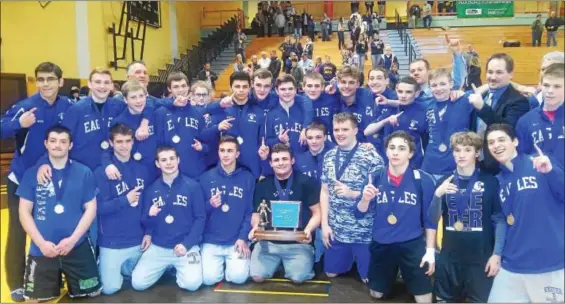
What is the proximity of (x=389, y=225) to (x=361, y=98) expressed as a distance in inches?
69.0

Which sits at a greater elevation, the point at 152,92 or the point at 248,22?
the point at 248,22

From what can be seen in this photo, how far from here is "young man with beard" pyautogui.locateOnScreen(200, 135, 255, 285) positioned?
4.22m

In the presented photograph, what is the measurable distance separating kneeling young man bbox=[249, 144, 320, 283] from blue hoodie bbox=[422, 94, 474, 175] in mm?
1155

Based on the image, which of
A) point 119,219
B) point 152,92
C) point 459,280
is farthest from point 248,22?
point 459,280

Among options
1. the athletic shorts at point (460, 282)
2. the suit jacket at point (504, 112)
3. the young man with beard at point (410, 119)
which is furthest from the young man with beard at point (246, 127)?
→ the suit jacket at point (504, 112)

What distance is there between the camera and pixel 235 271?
4141 millimetres

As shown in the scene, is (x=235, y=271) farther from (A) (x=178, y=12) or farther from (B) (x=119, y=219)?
(A) (x=178, y=12)

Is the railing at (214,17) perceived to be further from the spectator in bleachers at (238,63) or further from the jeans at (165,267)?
the jeans at (165,267)

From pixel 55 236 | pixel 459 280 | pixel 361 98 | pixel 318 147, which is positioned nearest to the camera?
pixel 459 280

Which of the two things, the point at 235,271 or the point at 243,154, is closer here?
the point at 235,271

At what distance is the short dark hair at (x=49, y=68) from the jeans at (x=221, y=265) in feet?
6.81

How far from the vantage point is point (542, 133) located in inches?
112

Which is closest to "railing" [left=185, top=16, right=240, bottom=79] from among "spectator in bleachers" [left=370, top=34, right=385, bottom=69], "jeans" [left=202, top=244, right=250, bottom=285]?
"jeans" [left=202, top=244, right=250, bottom=285]

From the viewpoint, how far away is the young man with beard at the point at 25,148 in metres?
3.67
